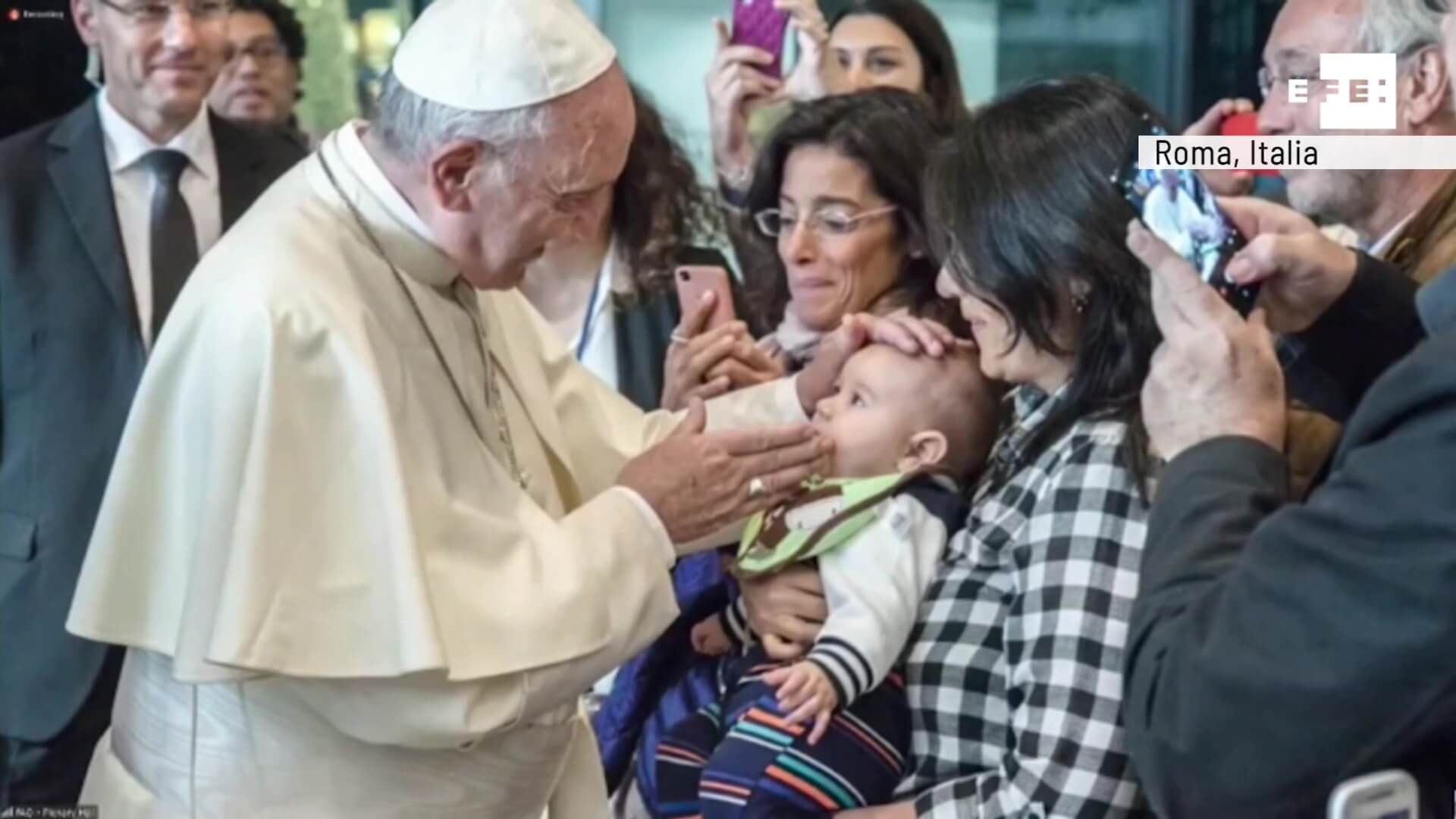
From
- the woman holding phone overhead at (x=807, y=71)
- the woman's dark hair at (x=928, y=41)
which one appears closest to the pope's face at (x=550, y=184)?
the woman holding phone overhead at (x=807, y=71)

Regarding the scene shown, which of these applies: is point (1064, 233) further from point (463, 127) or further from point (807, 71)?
point (807, 71)

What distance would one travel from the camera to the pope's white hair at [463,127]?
168 centimetres

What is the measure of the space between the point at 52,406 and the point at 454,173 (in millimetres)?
1153

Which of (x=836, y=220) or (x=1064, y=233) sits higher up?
(x=1064, y=233)

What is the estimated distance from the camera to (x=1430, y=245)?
2.06 metres

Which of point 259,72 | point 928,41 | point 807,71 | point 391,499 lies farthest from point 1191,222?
point 259,72

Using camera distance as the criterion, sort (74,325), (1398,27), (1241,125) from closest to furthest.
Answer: (1398,27) < (1241,125) < (74,325)

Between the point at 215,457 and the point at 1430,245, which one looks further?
the point at 1430,245

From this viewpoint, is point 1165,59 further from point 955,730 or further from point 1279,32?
point 955,730

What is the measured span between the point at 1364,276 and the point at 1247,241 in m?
0.24

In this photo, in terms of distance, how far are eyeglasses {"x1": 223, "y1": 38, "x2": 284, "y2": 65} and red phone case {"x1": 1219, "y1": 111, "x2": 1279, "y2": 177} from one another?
1.75 m

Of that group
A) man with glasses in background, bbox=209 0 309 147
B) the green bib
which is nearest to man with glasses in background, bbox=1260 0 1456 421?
the green bib

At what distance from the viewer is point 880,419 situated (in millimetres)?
1917

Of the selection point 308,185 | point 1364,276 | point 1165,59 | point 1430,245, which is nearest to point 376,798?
point 308,185
